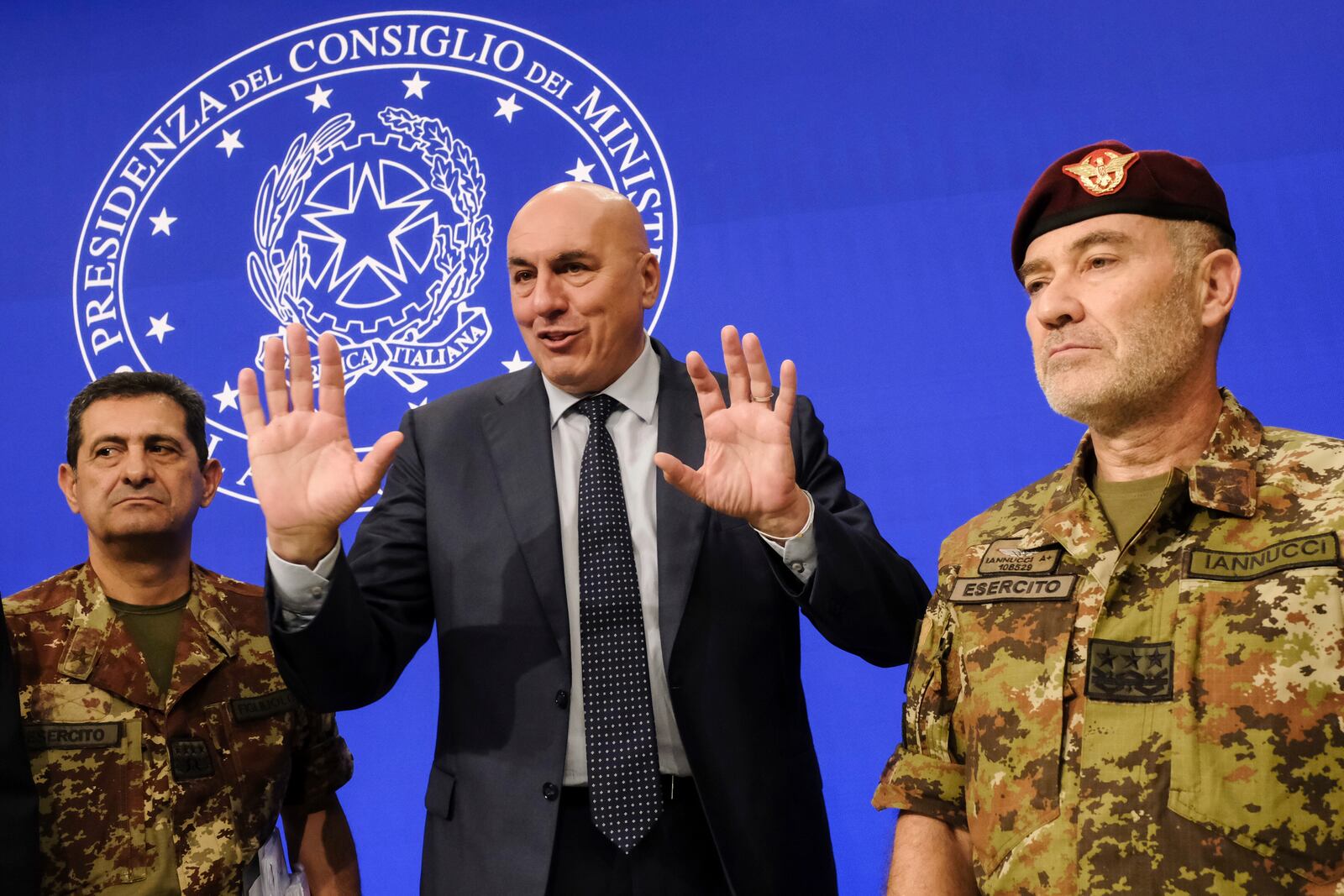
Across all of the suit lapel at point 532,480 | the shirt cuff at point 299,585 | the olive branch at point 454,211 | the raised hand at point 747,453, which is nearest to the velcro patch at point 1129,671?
the raised hand at point 747,453

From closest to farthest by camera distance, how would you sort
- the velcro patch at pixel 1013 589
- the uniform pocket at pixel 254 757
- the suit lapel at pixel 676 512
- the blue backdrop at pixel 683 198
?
1. the velcro patch at pixel 1013 589
2. the suit lapel at pixel 676 512
3. the uniform pocket at pixel 254 757
4. the blue backdrop at pixel 683 198

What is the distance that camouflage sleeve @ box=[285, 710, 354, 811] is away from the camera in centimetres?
226

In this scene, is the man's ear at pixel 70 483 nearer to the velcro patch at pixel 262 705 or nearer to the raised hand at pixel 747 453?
the velcro patch at pixel 262 705

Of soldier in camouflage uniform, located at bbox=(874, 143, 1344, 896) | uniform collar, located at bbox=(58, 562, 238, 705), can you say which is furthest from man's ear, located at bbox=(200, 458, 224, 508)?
soldier in camouflage uniform, located at bbox=(874, 143, 1344, 896)

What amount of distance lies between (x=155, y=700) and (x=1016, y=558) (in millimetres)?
1321

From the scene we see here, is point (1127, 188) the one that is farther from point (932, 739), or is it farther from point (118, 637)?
point (118, 637)

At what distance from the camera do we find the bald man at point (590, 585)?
1754mm

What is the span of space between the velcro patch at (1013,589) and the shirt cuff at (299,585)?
780 millimetres

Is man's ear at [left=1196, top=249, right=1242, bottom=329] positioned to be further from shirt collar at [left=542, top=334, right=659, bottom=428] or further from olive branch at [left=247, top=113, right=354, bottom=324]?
Result: olive branch at [left=247, top=113, right=354, bottom=324]

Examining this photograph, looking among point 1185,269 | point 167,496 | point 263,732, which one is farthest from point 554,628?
point 1185,269

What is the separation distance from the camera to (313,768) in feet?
7.41

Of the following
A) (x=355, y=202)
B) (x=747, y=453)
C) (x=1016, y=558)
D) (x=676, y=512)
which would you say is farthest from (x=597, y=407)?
(x=355, y=202)

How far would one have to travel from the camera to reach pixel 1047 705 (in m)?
1.52

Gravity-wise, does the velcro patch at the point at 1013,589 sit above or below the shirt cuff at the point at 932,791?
above
